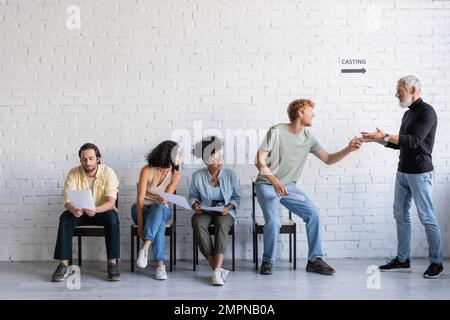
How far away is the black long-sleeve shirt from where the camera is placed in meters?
4.19

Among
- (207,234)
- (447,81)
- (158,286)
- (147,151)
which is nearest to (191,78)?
(147,151)

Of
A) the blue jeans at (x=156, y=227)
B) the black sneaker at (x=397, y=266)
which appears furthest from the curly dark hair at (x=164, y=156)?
the black sneaker at (x=397, y=266)

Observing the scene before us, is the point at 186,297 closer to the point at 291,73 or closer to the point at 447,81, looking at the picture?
the point at 291,73

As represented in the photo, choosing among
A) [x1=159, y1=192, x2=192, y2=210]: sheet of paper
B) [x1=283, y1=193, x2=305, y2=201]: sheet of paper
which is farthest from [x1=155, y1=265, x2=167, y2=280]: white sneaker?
[x1=283, y1=193, x2=305, y2=201]: sheet of paper

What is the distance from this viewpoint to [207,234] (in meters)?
4.39

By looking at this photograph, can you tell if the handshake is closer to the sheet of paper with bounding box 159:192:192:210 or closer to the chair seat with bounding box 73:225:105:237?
→ the sheet of paper with bounding box 159:192:192:210

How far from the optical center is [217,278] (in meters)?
4.12

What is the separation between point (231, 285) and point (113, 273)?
92 cm

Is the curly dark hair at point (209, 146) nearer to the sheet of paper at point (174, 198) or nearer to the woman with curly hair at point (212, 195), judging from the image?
the woman with curly hair at point (212, 195)

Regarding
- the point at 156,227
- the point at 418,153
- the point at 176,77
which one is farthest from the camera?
the point at 176,77

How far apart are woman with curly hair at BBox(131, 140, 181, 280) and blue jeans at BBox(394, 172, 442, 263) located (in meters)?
1.80

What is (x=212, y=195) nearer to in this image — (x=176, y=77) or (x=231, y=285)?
(x=231, y=285)

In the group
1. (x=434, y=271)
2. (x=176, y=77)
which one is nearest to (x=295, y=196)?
(x=434, y=271)

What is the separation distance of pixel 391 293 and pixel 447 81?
212 centimetres
